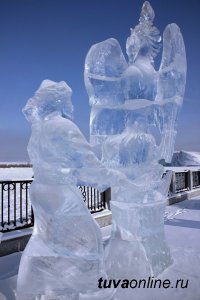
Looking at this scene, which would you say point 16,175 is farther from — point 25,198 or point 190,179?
point 190,179

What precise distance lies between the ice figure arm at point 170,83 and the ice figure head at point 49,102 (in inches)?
62.1

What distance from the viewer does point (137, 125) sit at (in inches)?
141

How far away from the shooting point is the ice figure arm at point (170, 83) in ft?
11.3

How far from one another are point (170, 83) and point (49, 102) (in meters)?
1.87

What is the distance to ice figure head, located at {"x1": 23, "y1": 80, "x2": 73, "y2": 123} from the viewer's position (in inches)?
102

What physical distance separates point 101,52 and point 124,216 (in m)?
2.31

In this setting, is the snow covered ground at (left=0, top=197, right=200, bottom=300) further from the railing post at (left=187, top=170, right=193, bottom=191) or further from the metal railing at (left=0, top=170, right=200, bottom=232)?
the railing post at (left=187, top=170, right=193, bottom=191)

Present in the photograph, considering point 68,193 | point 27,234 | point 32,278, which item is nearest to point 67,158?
point 68,193

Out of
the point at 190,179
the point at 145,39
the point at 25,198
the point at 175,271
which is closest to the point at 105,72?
the point at 145,39

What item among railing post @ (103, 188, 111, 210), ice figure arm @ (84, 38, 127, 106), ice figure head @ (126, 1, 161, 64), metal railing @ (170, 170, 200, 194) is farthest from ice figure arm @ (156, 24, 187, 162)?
metal railing @ (170, 170, 200, 194)

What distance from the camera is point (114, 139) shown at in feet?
12.0

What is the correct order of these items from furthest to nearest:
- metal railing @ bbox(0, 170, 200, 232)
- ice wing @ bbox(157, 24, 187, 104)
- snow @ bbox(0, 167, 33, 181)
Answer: snow @ bbox(0, 167, 33, 181)
metal railing @ bbox(0, 170, 200, 232)
ice wing @ bbox(157, 24, 187, 104)

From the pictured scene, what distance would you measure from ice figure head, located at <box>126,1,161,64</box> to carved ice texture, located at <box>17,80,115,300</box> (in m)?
1.62

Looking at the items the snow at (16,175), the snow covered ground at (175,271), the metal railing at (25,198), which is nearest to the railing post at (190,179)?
the metal railing at (25,198)
